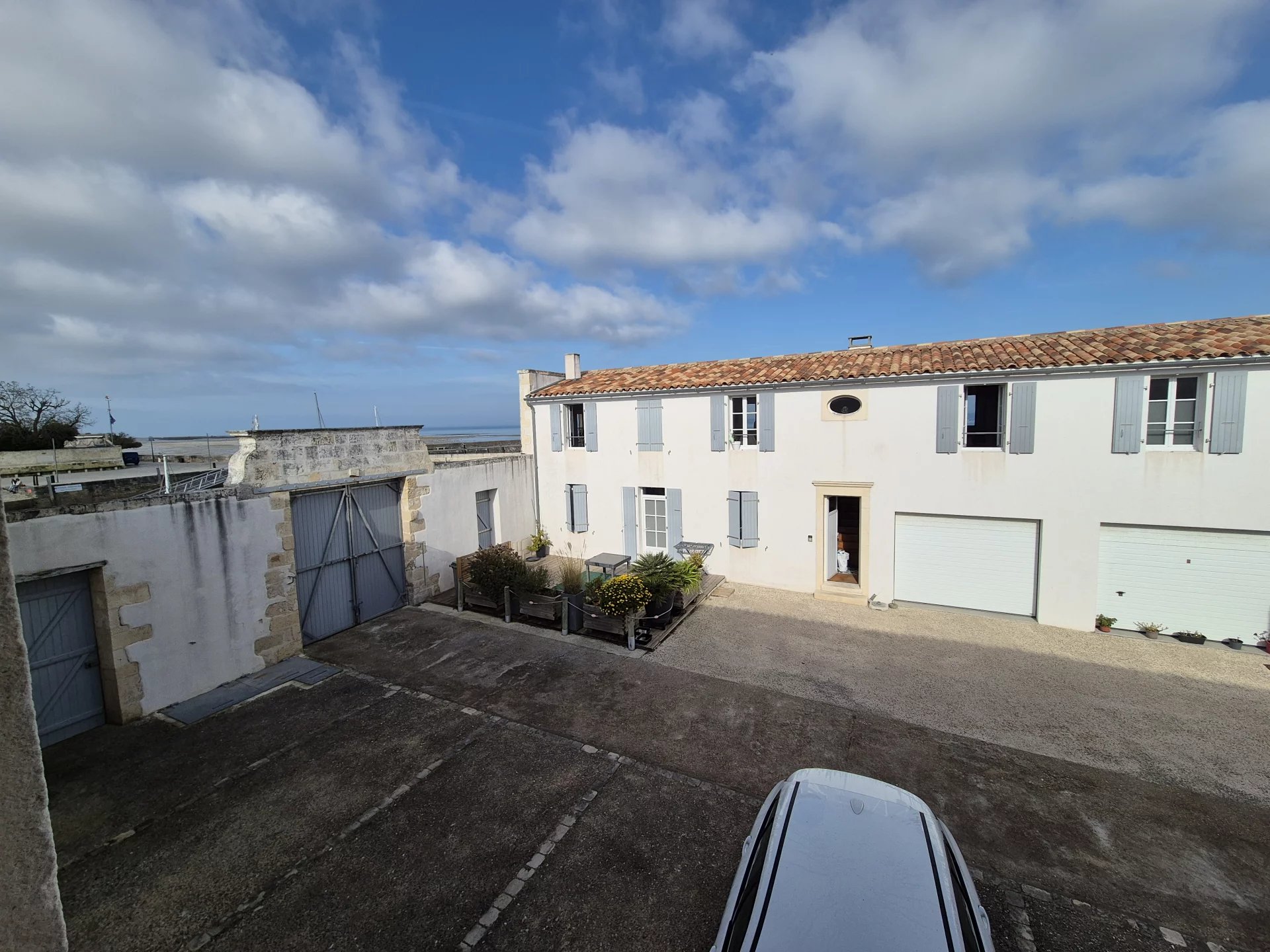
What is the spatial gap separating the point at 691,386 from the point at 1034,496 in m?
7.24

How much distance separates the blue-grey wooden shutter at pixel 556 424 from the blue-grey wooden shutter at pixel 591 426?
887 millimetres

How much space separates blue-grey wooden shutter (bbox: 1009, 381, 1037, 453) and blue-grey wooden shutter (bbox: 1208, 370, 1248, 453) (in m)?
2.44

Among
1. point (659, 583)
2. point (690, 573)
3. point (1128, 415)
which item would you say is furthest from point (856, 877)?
point (1128, 415)

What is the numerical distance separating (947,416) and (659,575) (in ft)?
21.5

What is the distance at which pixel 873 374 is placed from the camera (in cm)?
1103

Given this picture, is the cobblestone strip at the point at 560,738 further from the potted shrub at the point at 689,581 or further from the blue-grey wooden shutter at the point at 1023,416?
the blue-grey wooden shutter at the point at 1023,416

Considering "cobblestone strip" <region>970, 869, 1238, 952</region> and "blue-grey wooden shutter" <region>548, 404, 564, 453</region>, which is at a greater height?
"blue-grey wooden shutter" <region>548, 404, 564, 453</region>

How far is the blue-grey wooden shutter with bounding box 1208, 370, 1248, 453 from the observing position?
8.75 meters

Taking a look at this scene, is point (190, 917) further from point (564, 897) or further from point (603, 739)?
point (603, 739)

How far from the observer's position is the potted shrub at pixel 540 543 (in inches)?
610

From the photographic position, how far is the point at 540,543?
15516mm

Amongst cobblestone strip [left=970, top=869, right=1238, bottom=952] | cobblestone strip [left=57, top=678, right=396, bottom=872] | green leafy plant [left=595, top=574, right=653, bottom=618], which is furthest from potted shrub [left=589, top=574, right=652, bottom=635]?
cobblestone strip [left=970, top=869, right=1238, bottom=952]

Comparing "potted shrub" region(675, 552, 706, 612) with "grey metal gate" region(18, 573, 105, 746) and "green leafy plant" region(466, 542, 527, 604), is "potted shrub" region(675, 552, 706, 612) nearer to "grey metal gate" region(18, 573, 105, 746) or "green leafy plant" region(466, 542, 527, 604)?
"green leafy plant" region(466, 542, 527, 604)

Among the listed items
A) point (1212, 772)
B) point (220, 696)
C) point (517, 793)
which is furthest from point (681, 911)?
point (220, 696)
